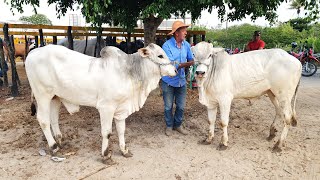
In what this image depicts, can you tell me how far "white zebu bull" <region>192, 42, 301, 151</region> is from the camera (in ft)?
14.2

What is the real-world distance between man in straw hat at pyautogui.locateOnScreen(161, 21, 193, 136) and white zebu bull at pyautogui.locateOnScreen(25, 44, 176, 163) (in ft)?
1.73

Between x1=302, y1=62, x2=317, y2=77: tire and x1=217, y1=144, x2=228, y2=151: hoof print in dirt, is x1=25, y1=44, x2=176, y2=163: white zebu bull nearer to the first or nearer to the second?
x1=217, y1=144, x2=228, y2=151: hoof print in dirt

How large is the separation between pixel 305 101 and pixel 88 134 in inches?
200

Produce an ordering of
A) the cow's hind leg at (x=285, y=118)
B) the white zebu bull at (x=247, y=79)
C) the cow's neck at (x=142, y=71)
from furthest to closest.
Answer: the cow's hind leg at (x=285, y=118) → the white zebu bull at (x=247, y=79) → the cow's neck at (x=142, y=71)

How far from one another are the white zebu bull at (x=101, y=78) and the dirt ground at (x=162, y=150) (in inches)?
19.7

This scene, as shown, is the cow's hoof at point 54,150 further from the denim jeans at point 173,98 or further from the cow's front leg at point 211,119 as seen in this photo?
the cow's front leg at point 211,119

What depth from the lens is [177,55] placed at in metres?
4.61

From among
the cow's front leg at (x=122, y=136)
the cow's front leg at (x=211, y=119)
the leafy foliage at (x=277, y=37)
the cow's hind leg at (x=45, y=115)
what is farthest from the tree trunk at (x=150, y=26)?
the leafy foliage at (x=277, y=37)

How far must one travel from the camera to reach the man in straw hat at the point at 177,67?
14.8ft

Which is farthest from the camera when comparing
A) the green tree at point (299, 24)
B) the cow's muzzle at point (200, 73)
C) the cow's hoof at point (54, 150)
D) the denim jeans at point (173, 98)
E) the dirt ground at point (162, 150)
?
the green tree at point (299, 24)

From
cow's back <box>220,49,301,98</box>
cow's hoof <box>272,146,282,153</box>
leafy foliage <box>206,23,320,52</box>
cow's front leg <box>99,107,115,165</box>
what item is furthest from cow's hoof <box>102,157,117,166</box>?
leafy foliage <box>206,23,320,52</box>

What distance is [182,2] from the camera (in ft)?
17.3

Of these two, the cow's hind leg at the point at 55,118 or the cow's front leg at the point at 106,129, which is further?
the cow's hind leg at the point at 55,118

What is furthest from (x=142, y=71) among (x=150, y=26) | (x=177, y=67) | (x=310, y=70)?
(x=310, y=70)
